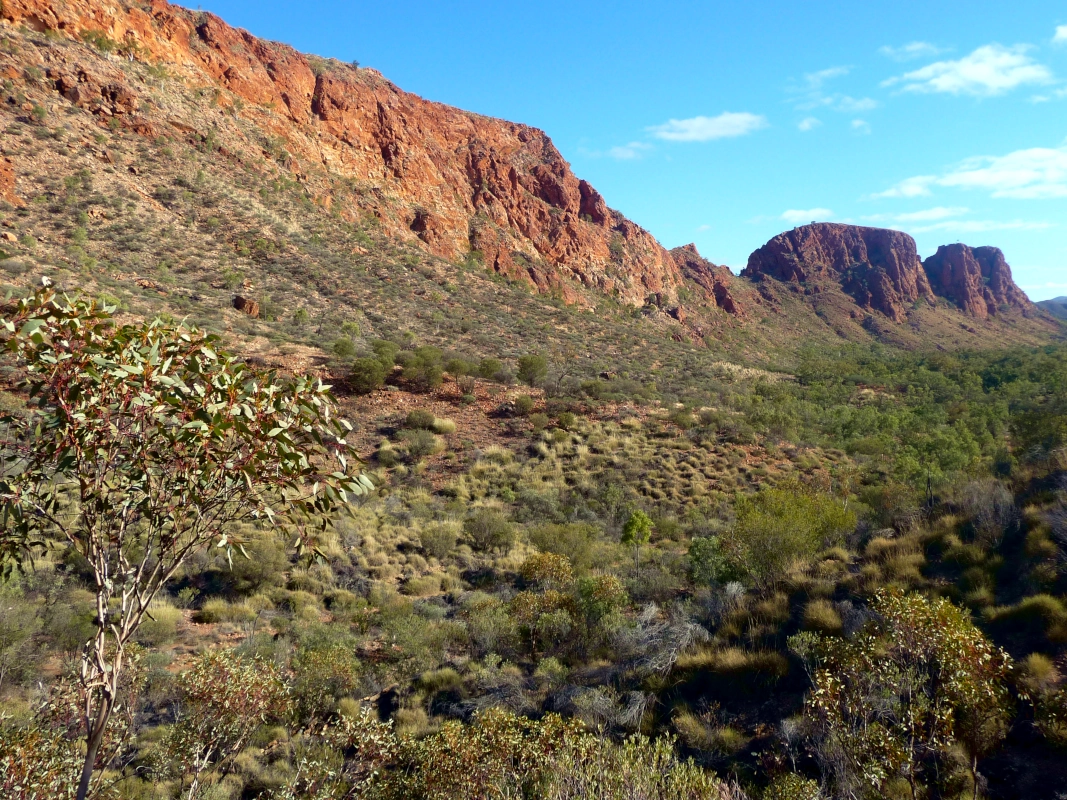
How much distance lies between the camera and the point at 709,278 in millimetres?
85500

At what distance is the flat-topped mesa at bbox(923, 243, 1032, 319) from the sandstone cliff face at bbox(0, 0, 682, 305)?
74181 mm

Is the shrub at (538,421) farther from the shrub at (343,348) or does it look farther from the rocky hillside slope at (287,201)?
the rocky hillside slope at (287,201)

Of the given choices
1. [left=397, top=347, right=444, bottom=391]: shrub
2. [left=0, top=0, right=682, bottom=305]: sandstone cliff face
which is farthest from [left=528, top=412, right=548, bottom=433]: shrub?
[left=0, top=0, right=682, bottom=305]: sandstone cliff face

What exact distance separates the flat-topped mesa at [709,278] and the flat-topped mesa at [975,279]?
55.0 meters

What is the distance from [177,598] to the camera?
1018 cm

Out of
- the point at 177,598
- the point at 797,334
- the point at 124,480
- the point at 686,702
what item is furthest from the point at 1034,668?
the point at 797,334

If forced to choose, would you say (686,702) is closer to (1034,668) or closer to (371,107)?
(1034,668)

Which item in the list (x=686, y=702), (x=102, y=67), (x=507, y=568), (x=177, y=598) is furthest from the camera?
(x=102, y=67)

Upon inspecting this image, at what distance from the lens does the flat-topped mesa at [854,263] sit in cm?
10119

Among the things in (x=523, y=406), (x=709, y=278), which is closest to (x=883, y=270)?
(x=709, y=278)

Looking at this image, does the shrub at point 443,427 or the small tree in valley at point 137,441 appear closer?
the small tree in valley at point 137,441

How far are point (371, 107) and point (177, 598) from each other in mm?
51176

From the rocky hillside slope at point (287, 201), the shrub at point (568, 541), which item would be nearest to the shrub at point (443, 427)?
the shrub at point (568, 541)

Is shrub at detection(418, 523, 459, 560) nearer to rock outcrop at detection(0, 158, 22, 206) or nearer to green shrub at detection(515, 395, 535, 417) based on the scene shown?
green shrub at detection(515, 395, 535, 417)
